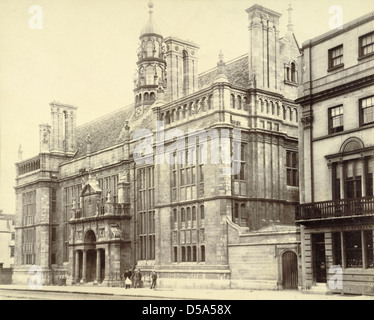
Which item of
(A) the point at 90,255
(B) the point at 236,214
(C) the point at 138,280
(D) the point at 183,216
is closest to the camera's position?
(B) the point at 236,214

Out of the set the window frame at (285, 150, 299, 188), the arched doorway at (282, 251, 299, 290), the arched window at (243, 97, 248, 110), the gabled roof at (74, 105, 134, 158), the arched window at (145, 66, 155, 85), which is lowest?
the arched doorway at (282, 251, 299, 290)

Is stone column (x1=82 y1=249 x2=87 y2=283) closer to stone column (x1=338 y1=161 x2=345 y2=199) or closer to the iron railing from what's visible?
the iron railing

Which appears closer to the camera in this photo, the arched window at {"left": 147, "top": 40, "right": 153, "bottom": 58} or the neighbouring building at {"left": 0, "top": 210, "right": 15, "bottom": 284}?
the arched window at {"left": 147, "top": 40, "right": 153, "bottom": 58}

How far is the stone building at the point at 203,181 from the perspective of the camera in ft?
137

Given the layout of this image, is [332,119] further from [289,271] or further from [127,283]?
[127,283]

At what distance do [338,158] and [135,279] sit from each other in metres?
22.6

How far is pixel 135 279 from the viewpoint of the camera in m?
50.2

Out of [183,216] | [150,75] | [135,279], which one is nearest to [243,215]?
[183,216]

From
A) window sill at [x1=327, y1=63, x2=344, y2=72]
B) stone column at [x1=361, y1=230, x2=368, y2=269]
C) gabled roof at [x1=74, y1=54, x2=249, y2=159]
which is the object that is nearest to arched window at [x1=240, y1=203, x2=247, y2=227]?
gabled roof at [x1=74, y1=54, x2=249, y2=159]

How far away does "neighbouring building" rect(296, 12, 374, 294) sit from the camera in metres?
31.9

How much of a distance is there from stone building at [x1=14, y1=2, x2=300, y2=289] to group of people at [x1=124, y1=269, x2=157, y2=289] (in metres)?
0.60

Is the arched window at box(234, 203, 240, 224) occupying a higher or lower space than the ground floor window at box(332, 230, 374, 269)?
higher

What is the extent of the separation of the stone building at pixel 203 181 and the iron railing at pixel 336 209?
9.36 ft
